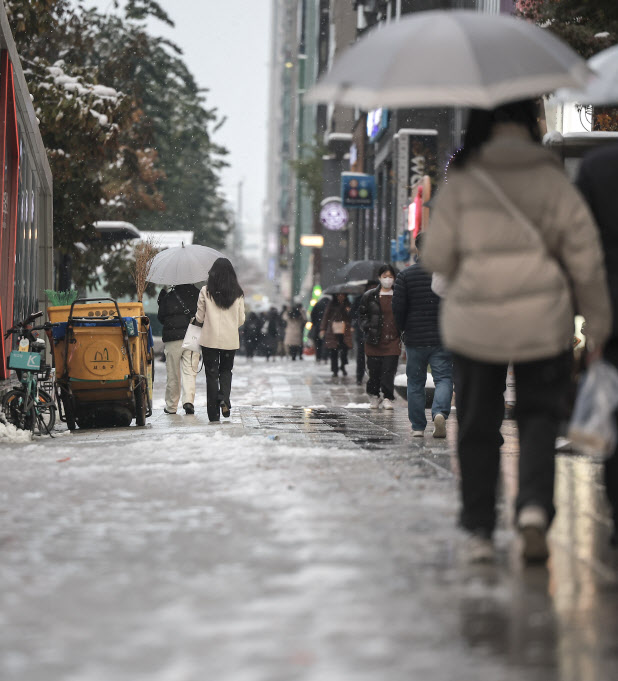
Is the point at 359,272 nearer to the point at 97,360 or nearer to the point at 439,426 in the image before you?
the point at 97,360

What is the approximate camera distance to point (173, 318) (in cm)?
1514

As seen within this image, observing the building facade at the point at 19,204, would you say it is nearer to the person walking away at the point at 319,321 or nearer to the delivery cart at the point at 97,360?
the delivery cart at the point at 97,360

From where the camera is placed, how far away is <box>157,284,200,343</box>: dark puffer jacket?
1509 cm

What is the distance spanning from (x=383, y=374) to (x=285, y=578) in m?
11.7

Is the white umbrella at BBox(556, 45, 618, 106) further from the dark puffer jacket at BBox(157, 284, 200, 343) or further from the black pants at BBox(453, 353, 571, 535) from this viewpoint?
the dark puffer jacket at BBox(157, 284, 200, 343)

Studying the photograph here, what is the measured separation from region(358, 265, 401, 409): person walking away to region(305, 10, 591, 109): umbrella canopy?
33.1ft

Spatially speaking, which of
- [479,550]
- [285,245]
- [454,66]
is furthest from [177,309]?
[285,245]

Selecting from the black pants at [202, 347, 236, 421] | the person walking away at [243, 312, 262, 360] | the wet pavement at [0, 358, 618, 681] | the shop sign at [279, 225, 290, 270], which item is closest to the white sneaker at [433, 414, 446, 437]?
the wet pavement at [0, 358, 618, 681]

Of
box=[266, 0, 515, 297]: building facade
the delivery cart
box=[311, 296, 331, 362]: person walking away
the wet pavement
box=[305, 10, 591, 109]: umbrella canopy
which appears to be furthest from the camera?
box=[311, 296, 331, 362]: person walking away

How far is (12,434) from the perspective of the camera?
1172 centimetres

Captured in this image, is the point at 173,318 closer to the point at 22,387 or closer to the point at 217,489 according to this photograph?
the point at 22,387

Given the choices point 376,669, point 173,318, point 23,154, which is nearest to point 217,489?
point 376,669

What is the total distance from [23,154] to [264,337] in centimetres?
2959

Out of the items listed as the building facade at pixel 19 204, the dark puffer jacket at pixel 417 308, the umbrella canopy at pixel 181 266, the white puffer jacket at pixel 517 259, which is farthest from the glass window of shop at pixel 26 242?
the white puffer jacket at pixel 517 259
